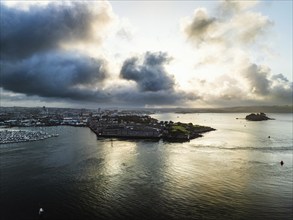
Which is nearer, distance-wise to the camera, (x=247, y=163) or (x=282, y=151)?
(x=247, y=163)

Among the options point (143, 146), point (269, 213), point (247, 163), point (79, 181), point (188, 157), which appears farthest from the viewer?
point (143, 146)

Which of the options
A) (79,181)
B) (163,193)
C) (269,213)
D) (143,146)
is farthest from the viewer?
(143,146)

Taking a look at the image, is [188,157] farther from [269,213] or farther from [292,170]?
[269,213]

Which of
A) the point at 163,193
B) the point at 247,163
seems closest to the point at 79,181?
the point at 163,193

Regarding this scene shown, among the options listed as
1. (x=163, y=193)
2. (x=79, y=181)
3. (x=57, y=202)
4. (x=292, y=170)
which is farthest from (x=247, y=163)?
(x=57, y=202)

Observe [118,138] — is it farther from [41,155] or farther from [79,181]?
[79,181]

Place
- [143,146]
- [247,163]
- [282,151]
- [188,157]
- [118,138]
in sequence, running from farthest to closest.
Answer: [118,138] → [143,146] → [282,151] → [188,157] → [247,163]
